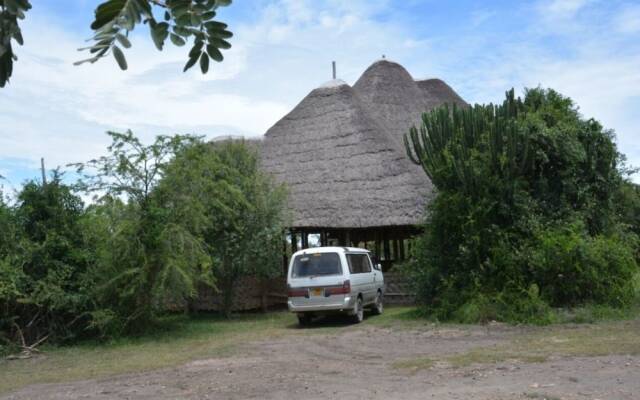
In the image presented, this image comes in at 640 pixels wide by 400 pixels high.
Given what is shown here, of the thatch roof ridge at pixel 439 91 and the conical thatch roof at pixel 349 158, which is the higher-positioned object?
the thatch roof ridge at pixel 439 91

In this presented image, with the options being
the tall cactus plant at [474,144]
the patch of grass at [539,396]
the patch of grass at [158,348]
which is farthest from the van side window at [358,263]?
the patch of grass at [539,396]

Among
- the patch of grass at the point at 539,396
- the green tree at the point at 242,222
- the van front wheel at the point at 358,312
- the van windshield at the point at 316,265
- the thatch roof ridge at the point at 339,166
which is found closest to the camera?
the patch of grass at the point at 539,396

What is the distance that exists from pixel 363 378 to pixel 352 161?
48.8 feet

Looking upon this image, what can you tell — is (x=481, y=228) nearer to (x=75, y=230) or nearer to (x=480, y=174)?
(x=480, y=174)

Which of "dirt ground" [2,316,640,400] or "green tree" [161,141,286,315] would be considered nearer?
"dirt ground" [2,316,640,400]

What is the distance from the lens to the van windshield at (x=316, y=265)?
51.2 ft

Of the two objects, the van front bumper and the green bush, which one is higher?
the green bush

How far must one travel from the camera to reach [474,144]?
16.4 m

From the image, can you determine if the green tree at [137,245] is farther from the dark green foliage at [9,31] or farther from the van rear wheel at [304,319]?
the dark green foliage at [9,31]

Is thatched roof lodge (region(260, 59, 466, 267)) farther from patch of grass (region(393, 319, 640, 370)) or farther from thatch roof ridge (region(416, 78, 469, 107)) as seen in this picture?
patch of grass (region(393, 319, 640, 370))

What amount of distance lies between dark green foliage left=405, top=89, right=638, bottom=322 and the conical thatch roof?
3.89m

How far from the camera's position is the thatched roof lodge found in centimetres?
2145

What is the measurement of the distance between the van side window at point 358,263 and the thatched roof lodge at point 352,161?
2882 mm

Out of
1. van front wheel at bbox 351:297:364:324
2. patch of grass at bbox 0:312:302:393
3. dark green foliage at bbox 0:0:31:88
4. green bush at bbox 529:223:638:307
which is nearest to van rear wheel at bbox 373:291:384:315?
van front wheel at bbox 351:297:364:324
